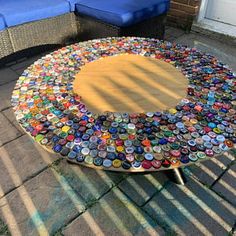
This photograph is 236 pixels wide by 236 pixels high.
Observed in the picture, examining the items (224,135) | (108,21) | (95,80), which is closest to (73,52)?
(95,80)

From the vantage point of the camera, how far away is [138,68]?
6.03 feet

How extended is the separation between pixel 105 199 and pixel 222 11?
10.8ft

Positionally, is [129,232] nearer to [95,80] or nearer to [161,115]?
[161,115]

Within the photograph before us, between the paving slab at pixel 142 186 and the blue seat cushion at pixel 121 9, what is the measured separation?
172cm

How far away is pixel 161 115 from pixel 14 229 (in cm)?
108

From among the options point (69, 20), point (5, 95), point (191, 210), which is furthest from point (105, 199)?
point (69, 20)

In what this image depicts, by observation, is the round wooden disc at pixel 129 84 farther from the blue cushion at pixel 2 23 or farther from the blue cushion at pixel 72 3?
the blue cushion at pixel 72 3

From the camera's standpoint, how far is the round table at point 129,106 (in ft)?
3.88

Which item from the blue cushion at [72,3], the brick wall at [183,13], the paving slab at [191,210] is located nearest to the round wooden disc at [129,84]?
the paving slab at [191,210]

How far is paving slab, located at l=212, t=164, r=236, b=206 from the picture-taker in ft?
5.60

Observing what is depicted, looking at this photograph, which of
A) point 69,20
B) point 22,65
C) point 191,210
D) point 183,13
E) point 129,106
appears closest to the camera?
point 129,106

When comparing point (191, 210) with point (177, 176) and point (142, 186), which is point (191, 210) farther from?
point (142, 186)

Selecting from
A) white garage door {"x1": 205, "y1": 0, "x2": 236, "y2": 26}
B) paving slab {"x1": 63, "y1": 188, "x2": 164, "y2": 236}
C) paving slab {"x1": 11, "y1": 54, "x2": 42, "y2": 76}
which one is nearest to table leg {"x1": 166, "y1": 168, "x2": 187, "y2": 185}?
paving slab {"x1": 63, "y1": 188, "x2": 164, "y2": 236}

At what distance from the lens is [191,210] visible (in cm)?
163
